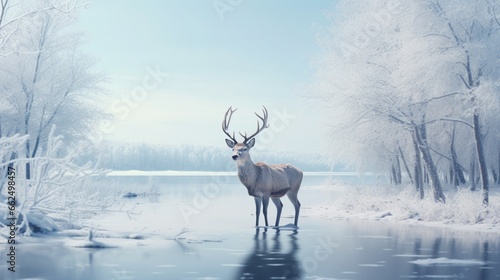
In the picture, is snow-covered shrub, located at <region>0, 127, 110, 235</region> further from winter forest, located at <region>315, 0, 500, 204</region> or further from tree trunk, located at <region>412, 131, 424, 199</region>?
tree trunk, located at <region>412, 131, 424, 199</region>

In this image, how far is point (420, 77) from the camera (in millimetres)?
19516

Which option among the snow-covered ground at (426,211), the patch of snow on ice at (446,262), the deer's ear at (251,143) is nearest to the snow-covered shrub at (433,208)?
the snow-covered ground at (426,211)

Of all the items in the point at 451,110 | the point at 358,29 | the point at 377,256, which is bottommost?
the point at 377,256

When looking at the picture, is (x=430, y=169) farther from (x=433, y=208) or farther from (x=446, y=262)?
(x=446, y=262)

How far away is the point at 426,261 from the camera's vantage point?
10992 millimetres

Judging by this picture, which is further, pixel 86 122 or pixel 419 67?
pixel 86 122

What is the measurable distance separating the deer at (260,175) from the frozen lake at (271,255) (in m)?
0.94

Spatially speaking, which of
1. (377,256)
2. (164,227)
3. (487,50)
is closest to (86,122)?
(164,227)

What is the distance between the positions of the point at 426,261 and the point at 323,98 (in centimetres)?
1354

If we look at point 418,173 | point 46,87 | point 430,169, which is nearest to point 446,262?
point 430,169

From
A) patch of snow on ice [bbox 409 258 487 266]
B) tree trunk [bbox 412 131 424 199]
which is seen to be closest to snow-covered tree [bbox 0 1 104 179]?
tree trunk [bbox 412 131 424 199]

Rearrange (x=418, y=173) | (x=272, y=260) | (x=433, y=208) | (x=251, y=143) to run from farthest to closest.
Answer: (x=418, y=173) → (x=433, y=208) → (x=251, y=143) → (x=272, y=260)

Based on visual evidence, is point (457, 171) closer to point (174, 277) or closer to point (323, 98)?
point (323, 98)

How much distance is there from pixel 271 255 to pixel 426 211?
32.3ft
